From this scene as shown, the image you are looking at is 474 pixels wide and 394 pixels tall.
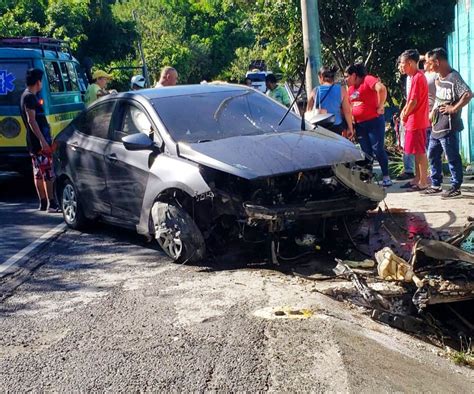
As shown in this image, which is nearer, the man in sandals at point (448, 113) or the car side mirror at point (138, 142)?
the car side mirror at point (138, 142)


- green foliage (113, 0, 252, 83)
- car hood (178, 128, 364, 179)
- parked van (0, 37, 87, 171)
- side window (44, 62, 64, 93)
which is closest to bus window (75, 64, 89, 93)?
side window (44, 62, 64, 93)

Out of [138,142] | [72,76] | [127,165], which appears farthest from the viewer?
[72,76]

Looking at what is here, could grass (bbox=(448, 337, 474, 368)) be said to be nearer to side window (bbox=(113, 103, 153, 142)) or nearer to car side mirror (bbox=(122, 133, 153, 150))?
car side mirror (bbox=(122, 133, 153, 150))

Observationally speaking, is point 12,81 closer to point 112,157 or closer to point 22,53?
point 22,53

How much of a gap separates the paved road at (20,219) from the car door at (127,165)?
1299 mm

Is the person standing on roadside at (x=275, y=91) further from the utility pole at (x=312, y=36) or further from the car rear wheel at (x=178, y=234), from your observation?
the car rear wheel at (x=178, y=234)

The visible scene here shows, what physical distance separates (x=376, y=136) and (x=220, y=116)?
323 cm

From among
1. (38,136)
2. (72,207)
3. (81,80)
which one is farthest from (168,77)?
(81,80)

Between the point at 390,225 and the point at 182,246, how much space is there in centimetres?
249

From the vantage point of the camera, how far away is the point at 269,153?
5883 millimetres

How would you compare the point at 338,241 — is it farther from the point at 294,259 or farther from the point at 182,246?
the point at 182,246

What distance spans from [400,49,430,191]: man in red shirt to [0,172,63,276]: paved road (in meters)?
4.71

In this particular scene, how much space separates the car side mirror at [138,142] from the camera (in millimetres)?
6318

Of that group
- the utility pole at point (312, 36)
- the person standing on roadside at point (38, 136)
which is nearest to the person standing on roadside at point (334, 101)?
the utility pole at point (312, 36)
